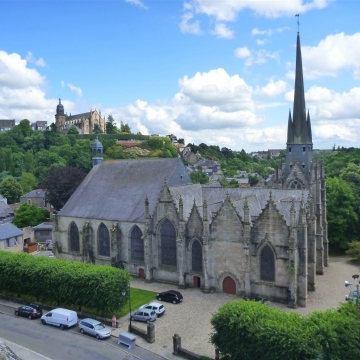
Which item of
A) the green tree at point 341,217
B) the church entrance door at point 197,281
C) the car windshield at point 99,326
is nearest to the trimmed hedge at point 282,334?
the car windshield at point 99,326

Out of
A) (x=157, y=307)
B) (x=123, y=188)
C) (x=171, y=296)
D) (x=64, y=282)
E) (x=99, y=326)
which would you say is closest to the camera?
(x=99, y=326)

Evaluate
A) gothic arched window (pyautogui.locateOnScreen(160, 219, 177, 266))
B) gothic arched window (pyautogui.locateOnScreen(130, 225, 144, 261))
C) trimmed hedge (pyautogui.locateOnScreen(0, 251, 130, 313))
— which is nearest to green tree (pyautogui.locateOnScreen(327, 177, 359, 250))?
gothic arched window (pyautogui.locateOnScreen(160, 219, 177, 266))

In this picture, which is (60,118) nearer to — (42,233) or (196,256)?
(42,233)

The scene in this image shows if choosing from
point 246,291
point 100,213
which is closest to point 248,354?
point 246,291

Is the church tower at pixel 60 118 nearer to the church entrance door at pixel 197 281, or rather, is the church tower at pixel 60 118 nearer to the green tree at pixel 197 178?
the green tree at pixel 197 178

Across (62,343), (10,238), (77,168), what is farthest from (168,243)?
(77,168)

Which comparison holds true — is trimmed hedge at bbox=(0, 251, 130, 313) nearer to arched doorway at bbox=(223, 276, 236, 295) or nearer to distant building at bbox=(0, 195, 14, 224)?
arched doorway at bbox=(223, 276, 236, 295)
